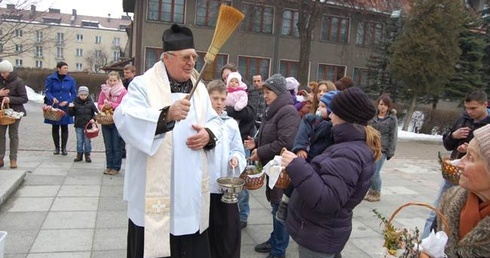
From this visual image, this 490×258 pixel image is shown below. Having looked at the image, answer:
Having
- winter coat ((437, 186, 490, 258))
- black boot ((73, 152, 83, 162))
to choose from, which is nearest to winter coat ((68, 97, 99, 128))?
black boot ((73, 152, 83, 162))

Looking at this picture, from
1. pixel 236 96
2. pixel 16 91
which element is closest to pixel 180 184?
pixel 236 96

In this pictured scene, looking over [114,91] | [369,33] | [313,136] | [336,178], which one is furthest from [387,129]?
[369,33]

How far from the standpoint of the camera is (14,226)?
4637mm

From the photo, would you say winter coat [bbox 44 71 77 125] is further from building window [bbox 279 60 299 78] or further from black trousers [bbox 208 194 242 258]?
building window [bbox 279 60 299 78]

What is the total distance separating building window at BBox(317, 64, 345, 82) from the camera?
26469mm

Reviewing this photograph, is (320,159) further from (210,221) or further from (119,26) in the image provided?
(119,26)

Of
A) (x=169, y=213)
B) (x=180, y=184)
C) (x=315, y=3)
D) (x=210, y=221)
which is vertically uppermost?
(x=315, y=3)

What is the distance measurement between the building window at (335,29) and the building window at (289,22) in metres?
1.89

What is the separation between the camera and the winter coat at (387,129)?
661cm

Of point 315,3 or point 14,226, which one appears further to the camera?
point 315,3

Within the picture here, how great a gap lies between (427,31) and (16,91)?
17.0 metres

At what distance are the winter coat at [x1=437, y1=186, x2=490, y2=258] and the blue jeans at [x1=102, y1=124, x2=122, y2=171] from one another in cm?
619

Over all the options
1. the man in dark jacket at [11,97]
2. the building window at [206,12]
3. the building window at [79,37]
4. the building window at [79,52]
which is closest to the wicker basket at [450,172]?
the man in dark jacket at [11,97]

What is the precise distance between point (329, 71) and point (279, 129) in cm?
2338
